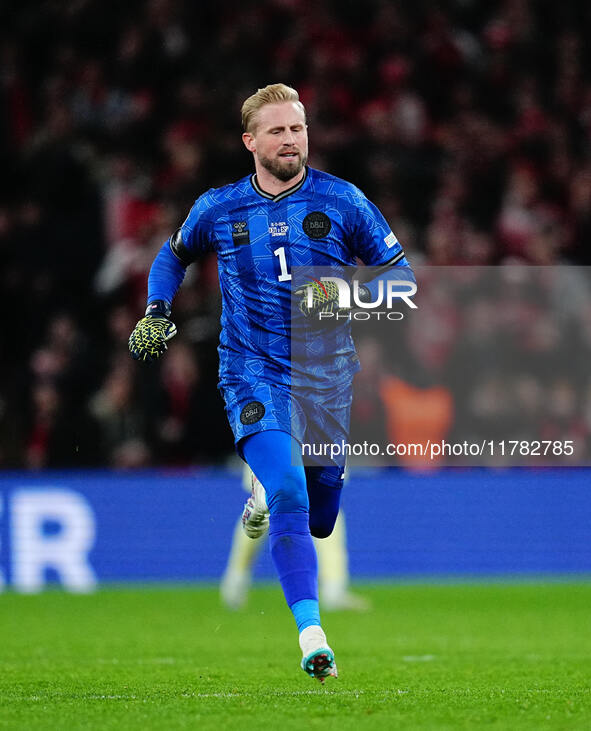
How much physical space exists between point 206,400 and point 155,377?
0.58 m

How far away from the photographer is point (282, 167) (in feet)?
18.9

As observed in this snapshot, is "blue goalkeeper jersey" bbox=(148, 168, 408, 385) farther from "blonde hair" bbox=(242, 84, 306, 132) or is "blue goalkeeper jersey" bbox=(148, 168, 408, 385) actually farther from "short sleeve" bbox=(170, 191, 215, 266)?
"blonde hair" bbox=(242, 84, 306, 132)

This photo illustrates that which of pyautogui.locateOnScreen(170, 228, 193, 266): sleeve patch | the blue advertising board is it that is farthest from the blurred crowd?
pyautogui.locateOnScreen(170, 228, 193, 266): sleeve patch

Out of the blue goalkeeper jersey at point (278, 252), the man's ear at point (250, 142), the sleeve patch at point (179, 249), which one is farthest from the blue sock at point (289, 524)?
the man's ear at point (250, 142)

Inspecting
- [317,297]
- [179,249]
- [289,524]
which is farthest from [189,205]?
[289,524]

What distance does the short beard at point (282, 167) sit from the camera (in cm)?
576

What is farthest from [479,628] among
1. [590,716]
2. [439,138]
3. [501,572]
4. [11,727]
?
[439,138]

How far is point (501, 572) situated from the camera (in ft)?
41.0

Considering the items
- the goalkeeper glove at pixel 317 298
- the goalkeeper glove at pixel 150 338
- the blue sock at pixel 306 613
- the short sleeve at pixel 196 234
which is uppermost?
the short sleeve at pixel 196 234

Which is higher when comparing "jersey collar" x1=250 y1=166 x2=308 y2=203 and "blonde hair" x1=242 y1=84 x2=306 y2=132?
"blonde hair" x1=242 y1=84 x2=306 y2=132

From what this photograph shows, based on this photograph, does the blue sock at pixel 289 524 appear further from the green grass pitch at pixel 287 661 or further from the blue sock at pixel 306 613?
the green grass pitch at pixel 287 661

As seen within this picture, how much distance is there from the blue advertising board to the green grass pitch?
31cm

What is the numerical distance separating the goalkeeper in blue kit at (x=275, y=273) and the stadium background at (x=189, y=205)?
19.0ft

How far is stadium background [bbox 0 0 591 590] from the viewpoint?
12180 mm
